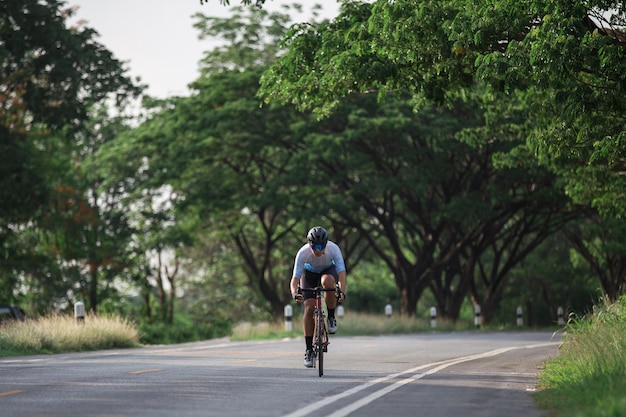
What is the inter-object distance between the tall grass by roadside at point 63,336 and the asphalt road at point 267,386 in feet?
9.42

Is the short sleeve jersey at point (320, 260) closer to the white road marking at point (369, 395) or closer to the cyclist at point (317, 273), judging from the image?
the cyclist at point (317, 273)

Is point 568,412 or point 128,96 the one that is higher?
point 128,96

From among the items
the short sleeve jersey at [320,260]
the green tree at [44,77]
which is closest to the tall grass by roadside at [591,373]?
the short sleeve jersey at [320,260]

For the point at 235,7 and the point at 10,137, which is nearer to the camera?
the point at 10,137

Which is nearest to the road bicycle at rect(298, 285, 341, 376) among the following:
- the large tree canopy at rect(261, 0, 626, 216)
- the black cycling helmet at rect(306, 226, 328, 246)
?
the black cycling helmet at rect(306, 226, 328, 246)

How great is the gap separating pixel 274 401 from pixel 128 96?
24.4 m

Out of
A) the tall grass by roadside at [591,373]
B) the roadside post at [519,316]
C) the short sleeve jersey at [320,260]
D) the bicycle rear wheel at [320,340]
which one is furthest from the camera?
the roadside post at [519,316]

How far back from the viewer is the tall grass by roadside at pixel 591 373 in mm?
10078

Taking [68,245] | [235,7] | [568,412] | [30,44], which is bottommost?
[568,412]

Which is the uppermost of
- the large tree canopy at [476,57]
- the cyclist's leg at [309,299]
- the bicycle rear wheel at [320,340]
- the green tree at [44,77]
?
the green tree at [44,77]

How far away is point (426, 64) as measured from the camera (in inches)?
792

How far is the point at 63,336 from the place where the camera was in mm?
24188

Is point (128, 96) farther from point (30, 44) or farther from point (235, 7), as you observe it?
point (235, 7)

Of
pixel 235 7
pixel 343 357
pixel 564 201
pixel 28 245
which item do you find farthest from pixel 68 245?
pixel 343 357
